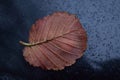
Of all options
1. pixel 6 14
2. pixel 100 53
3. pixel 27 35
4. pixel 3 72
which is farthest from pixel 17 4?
pixel 100 53

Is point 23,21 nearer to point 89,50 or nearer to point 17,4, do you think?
point 17,4

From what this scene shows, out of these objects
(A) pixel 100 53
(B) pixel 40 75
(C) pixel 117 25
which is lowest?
(B) pixel 40 75

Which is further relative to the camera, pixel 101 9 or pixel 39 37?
pixel 101 9

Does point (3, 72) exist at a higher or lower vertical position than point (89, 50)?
lower
